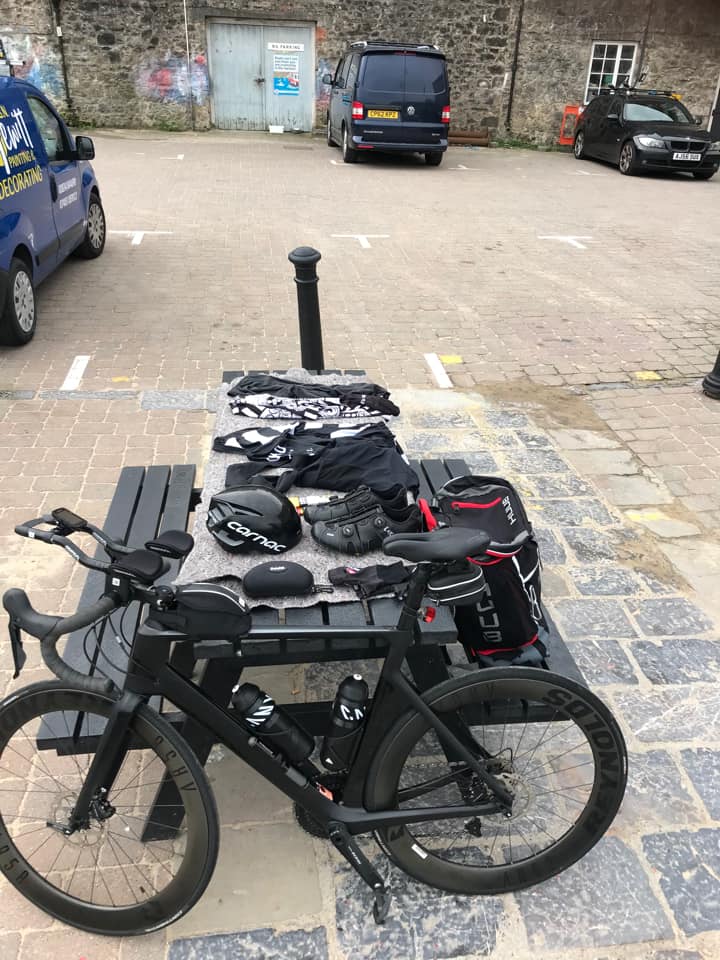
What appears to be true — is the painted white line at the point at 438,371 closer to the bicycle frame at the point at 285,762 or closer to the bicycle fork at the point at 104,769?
the bicycle frame at the point at 285,762

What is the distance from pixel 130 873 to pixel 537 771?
1414 millimetres

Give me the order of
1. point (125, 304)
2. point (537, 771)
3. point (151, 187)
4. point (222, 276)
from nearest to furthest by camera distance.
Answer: point (537, 771), point (125, 304), point (222, 276), point (151, 187)

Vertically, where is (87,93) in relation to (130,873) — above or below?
above

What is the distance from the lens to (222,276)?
847cm

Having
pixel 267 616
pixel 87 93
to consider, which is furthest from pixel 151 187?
pixel 267 616

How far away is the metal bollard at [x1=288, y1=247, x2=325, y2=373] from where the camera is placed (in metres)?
4.61

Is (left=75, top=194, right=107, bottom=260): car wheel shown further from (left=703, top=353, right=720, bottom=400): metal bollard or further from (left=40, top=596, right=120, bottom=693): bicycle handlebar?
(left=40, top=596, right=120, bottom=693): bicycle handlebar

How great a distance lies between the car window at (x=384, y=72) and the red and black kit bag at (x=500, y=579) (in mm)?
13990

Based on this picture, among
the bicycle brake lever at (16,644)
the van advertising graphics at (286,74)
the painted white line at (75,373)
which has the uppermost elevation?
the van advertising graphics at (286,74)

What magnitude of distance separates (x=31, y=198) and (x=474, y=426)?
433 cm

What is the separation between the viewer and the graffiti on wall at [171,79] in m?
18.7

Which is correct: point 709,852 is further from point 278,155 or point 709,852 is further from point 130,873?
point 278,155

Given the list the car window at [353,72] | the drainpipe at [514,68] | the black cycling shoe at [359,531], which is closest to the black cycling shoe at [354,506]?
the black cycling shoe at [359,531]

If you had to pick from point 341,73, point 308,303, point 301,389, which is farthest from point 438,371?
point 341,73
